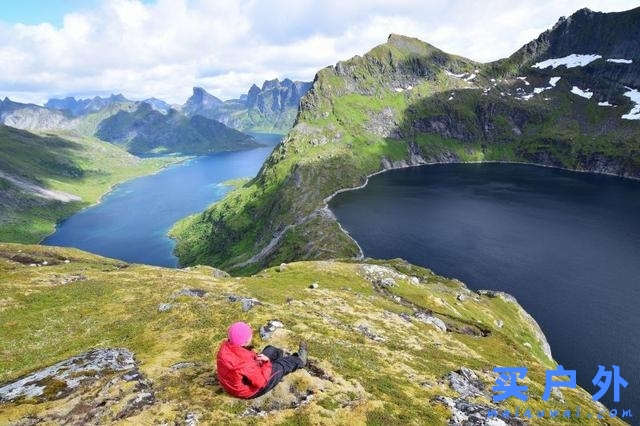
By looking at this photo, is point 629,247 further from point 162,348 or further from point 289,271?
point 162,348

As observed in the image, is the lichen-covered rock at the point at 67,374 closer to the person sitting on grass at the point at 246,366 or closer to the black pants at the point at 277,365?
the person sitting on grass at the point at 246,366

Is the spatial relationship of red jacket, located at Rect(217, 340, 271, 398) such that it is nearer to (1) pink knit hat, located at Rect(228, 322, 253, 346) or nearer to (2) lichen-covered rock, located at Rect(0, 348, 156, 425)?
(1) pink knit hat, located at Rect(228, 322, 253, 346)

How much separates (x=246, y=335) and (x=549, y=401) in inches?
1297

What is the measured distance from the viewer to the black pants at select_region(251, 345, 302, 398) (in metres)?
25.0

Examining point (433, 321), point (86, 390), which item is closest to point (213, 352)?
point (86, 390)

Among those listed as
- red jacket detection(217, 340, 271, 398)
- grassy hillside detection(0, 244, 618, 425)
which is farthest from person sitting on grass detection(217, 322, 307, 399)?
grassy hillside detection(0, 244, 618, 425)

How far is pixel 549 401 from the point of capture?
127 ft

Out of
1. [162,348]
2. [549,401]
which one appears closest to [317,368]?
[162,348]

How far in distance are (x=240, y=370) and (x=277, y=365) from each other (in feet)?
9.38

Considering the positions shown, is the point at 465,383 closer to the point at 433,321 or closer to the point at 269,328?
the point at 269,328

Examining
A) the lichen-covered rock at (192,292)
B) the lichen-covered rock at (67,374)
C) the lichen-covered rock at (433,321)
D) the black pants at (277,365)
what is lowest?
the lichen-covered rock at (433,321)

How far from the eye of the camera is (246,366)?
23.4m

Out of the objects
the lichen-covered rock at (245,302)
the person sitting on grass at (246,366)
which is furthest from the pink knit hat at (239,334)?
the lichen-covered rock at (245,302)

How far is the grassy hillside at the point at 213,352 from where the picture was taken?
25250 millimetres
